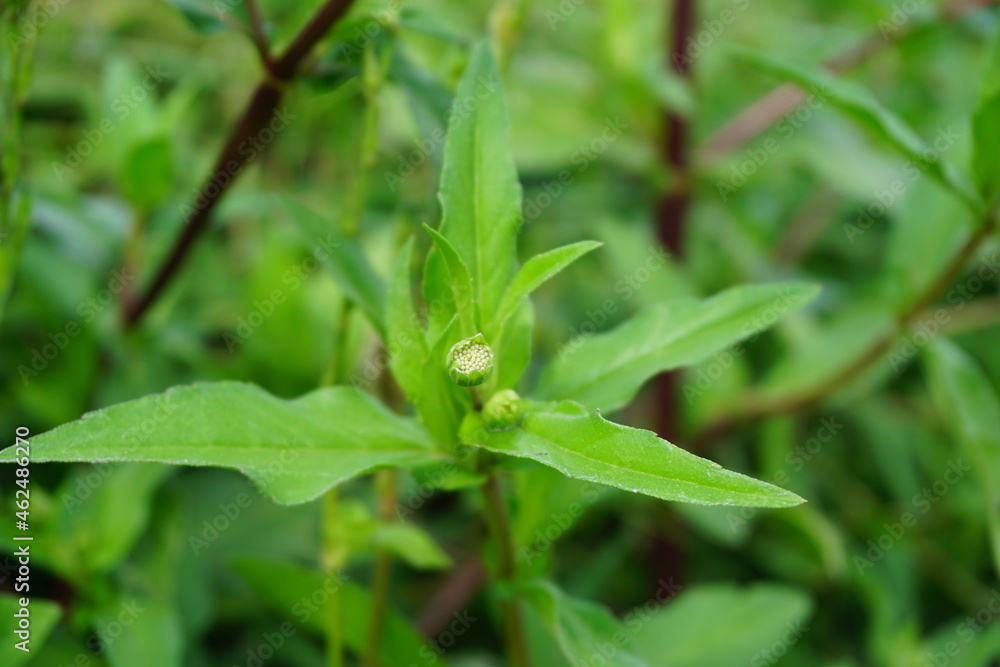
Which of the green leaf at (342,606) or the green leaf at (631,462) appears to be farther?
the green leaf at (342,606)

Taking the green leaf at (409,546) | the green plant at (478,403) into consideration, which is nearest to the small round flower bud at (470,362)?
the green plant at (478,403)

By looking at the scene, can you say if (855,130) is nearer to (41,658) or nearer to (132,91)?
(132,91)

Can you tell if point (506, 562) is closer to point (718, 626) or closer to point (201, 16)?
point (718, 626)

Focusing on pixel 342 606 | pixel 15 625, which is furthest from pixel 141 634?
pixel 342 606

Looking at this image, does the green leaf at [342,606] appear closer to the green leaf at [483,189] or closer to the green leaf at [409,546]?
the green leaf at [409,546]

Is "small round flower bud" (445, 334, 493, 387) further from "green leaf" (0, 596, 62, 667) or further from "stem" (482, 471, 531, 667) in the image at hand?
"green leaf" (0, 596, 62, 667)

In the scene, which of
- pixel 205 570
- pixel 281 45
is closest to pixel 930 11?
pixel 281 45
